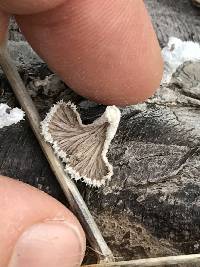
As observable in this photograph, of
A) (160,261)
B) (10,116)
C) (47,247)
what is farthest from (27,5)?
(160,261)

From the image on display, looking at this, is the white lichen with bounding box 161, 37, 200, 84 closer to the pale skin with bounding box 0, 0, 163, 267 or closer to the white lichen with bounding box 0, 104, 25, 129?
the pale skin with bounding box 0, 0, 163, 267

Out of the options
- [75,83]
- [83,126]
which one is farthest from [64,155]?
[75,83]

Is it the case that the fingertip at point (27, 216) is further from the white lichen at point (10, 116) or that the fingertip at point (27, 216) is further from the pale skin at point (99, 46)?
the pale skin at point (99, 46)

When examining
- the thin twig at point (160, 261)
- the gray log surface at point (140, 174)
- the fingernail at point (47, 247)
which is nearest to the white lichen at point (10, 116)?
the gray log surface at point (140, 174)

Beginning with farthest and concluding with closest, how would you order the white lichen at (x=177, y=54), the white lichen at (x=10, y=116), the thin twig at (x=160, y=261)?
the white lichen at (x=177, y=54) < the white lichen at (x=10, y=116) < the thin twig at (x=160, y=261)

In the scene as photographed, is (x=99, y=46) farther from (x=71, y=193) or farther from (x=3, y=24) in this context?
(x=71, y=193)

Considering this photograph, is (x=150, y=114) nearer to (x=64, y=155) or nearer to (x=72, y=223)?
(x=64, y=155)

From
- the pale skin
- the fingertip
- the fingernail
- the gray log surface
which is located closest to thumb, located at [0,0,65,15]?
the pale skin
